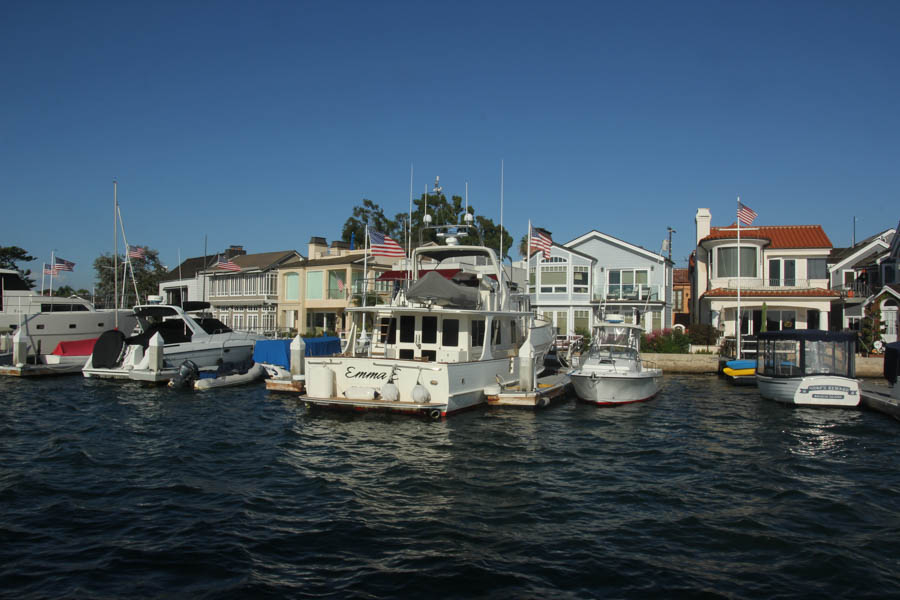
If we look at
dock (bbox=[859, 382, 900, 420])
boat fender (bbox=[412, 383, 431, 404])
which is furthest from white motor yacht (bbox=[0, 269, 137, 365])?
dock (bbox=[859, 382, 900, 420])

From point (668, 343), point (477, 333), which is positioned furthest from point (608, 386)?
point (668, 343)

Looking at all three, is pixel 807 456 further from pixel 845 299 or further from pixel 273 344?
pixel 845 299

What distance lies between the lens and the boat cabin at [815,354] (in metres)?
18.9

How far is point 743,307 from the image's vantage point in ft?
112

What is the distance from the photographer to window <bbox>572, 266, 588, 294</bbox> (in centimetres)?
3812

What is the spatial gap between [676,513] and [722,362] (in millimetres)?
21284

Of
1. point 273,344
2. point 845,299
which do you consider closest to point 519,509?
point 273,344

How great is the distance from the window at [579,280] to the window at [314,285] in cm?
2011

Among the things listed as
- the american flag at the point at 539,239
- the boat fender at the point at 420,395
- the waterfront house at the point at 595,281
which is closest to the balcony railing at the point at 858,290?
the waterfront house at the point at 595,281

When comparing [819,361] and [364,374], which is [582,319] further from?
[364,374]

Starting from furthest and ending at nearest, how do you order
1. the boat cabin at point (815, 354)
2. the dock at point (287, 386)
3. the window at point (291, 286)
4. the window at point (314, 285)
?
the window at point (291, 286), the window at point (314, 285), the dock at point (287, 386), the boat cabin at point (815, 354)

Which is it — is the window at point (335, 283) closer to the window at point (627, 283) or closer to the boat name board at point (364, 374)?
the window at point (627, 283)

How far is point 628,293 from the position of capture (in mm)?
38375

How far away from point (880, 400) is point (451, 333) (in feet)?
41.3
